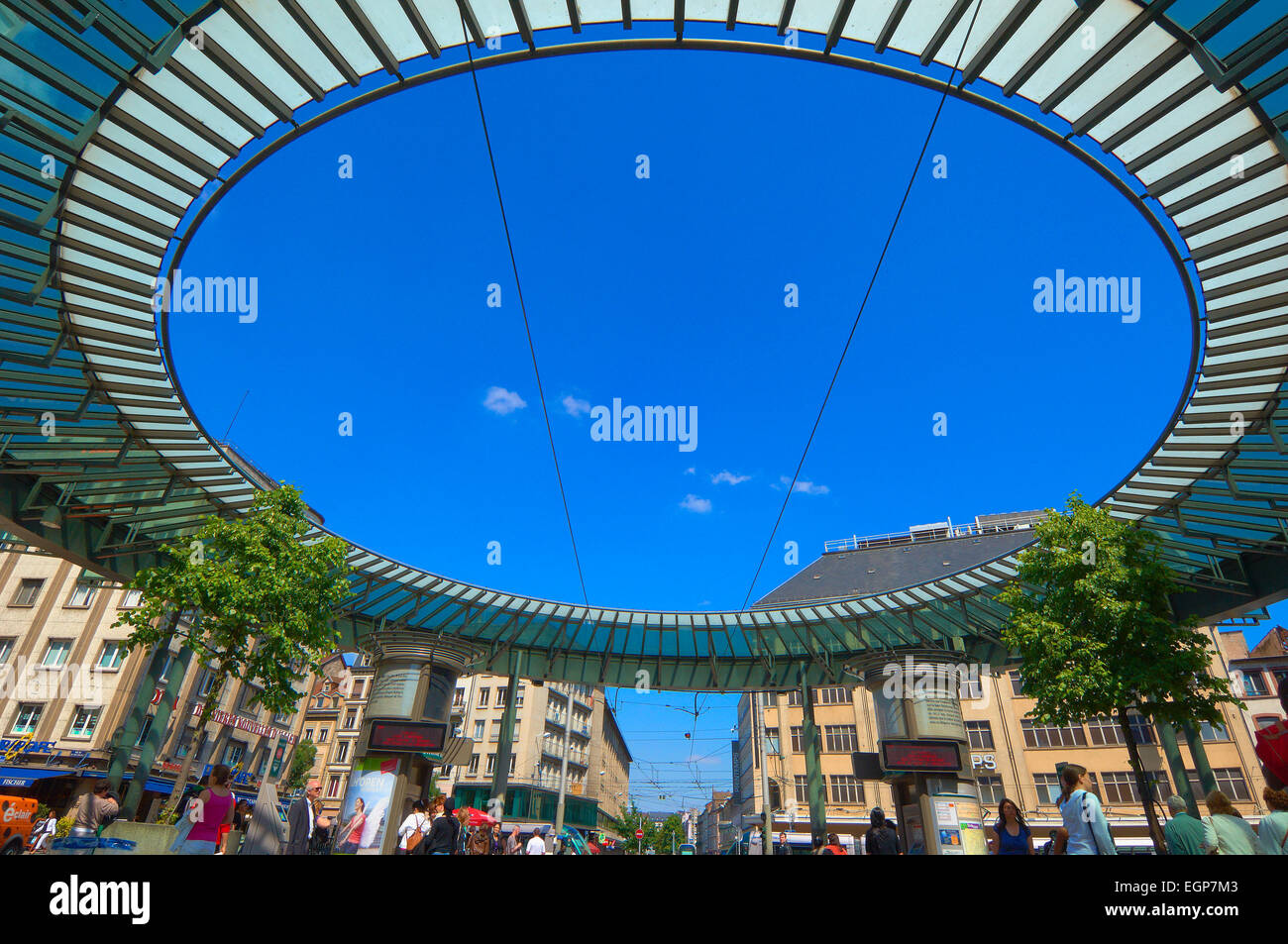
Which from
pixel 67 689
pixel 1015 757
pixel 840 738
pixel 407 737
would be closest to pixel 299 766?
pixel 67 689

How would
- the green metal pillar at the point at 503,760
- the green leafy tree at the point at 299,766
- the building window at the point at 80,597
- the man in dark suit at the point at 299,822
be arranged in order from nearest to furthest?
1. the man in dark suit at the point at 299,822
2. the green metal pillar at the point at 503,760
3. the building window at the point at 80,597
4. the green leafy tree at the point at 299,766

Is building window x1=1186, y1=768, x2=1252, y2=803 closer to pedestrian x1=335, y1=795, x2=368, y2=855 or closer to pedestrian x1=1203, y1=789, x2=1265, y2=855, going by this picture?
pedestrian x1=1203, y1=789, x2=1265, y2=855

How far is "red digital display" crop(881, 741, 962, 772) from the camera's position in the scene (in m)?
21.1

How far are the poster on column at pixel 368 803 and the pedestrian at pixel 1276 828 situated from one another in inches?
783

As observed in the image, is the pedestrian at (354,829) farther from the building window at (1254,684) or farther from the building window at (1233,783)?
the building window at (1254,684)

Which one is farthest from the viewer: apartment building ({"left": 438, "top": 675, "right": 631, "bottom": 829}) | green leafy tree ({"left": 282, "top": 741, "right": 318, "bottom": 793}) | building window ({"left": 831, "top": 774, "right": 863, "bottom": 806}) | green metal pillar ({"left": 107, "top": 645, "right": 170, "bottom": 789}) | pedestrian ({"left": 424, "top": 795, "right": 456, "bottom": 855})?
apartment building ({"left": 438, "top": 675, "right": 631, "bottom": 829})

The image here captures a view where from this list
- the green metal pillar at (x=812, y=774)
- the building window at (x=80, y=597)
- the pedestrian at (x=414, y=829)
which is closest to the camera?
the pedestrian at (x=414, y=829)

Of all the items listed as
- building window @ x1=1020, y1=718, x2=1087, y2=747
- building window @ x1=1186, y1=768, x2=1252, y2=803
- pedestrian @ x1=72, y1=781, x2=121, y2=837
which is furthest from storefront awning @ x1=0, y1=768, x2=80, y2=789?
building window @ x1=1186, y1=768, x2=1252, y2=803

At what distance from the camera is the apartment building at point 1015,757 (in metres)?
44.3

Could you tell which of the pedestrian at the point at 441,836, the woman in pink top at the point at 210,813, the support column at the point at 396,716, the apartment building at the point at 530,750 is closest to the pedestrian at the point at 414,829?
Answer: the pedestrian at the point at 441,836

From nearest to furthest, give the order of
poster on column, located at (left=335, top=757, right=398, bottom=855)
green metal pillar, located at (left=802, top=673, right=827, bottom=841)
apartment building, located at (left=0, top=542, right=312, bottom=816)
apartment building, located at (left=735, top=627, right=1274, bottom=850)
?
poster on column, located at (left=335, top=757, right=398, bottom=855), green metal pillar, located at (left=802, top=673, right=827, bottom=841), apartment building, located at (left=0, top=542, right=312, bottom=816), apartment building, located at (left=735, top=627, right=1274, bottom=850)

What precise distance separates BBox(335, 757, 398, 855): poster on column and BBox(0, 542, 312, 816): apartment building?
15651 mm

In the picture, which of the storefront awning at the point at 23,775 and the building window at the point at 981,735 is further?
the building window at the point at 981,735
